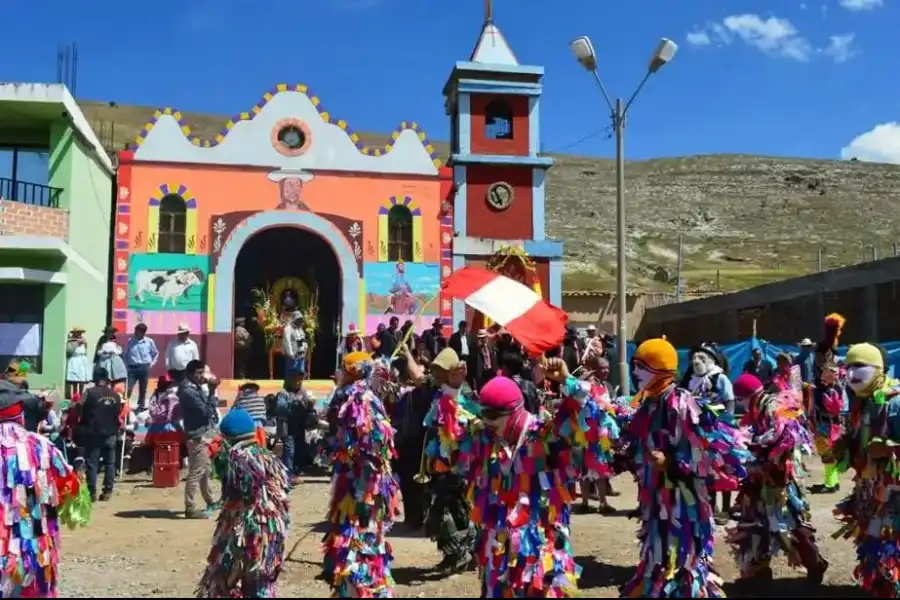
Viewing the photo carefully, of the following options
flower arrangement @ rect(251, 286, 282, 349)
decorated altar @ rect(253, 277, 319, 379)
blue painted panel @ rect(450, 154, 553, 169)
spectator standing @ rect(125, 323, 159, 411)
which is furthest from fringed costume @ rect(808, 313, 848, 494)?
flower arrangement @ rect(251, 286, 282, 349)

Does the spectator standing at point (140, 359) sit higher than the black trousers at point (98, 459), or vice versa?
the spectator standing at point (140, 359)

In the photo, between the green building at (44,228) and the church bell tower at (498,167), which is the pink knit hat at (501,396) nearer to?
the green building at (44,228)

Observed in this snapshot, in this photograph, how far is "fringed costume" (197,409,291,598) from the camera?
5.12 meters

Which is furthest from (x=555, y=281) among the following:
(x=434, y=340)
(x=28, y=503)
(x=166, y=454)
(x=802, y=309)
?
(x=28, y=503)

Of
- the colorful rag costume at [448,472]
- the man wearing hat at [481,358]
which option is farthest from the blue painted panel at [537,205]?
the colorful rag costume at [448,472]

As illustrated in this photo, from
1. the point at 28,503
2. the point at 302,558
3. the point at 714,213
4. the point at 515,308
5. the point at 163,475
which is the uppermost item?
the point at 714,213

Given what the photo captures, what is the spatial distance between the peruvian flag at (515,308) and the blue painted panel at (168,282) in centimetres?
1156

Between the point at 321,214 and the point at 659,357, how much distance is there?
Result: 568 inches

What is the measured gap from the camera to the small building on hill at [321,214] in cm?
1767

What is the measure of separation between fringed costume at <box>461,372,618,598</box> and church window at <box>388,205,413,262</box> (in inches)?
564

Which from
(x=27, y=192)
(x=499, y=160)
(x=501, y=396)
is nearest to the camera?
(x=501, y=396)

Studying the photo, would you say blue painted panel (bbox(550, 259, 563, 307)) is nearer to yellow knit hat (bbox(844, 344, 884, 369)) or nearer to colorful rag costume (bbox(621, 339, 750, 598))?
yellow knit hat (bbox(844, 344, 884, 369))

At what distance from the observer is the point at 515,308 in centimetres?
648

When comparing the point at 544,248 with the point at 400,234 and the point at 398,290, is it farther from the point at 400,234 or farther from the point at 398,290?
the point at 398,290
